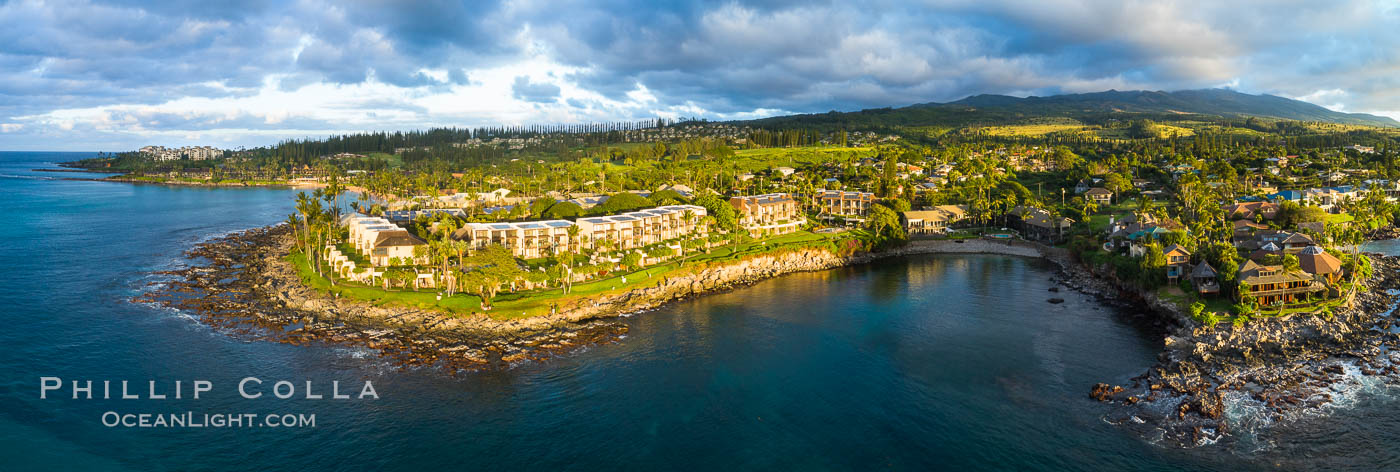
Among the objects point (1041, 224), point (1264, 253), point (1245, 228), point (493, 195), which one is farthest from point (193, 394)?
point (493, 195)

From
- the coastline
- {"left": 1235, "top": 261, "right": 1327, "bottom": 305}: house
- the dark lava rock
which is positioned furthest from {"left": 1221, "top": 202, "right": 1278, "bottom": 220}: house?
the dark lava rock

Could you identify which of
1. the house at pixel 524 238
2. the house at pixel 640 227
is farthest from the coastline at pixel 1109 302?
the house at pixel 524 238

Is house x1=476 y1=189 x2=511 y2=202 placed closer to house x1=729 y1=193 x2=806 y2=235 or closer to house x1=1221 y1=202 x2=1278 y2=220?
house x1=729 y1=193 x2=806 y2=235

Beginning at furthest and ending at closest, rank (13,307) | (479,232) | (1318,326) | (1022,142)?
(1022,142) < (479,232) < (13,307) < (1318,326)

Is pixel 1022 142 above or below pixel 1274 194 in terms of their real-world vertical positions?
above

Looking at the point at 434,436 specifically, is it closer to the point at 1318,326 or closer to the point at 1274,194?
the point at 1318,326

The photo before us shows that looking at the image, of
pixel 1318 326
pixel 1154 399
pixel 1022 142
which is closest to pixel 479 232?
pixel 1154 399

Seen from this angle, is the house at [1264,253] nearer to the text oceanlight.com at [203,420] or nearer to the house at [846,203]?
the house at [846,203]
